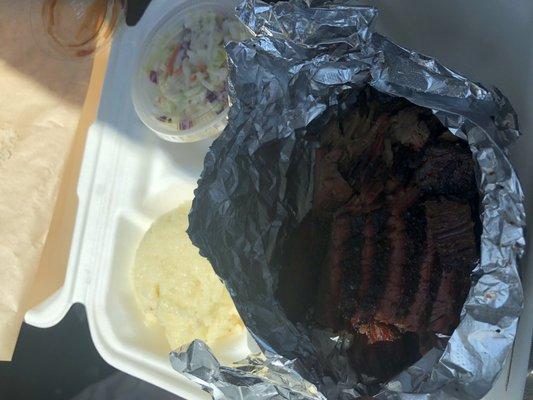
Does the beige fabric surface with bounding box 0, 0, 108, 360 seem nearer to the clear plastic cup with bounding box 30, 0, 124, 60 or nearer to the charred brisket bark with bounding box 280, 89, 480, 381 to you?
the clear plastic cup with bounding box 30, 0, 124, 60

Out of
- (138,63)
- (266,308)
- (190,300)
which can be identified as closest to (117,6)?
(138,63)

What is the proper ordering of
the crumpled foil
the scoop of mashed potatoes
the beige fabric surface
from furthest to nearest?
the beige fabric surface → the scoop of mashed potatoes → the crumpled foil

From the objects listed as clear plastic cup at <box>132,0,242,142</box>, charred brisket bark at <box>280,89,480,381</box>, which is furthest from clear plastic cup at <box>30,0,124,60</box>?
charred brisket bark at <box>280,89,480,381</box>

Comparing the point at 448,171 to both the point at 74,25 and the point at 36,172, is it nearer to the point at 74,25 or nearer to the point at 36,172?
the point at 36,172

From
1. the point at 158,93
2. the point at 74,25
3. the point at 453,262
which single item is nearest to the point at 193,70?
the point at 158,93

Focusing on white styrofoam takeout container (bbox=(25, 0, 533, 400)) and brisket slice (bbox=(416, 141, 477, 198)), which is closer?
brisket slice (bbox=(416, 141, 477, 198))

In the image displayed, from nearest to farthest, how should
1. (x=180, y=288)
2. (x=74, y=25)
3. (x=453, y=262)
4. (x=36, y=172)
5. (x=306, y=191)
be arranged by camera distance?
(x=453, y=262) → (x=306, y=191) → (x=180, y=288) → (x=36, y=172) → (x=74, y=25)

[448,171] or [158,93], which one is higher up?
[448,171]
